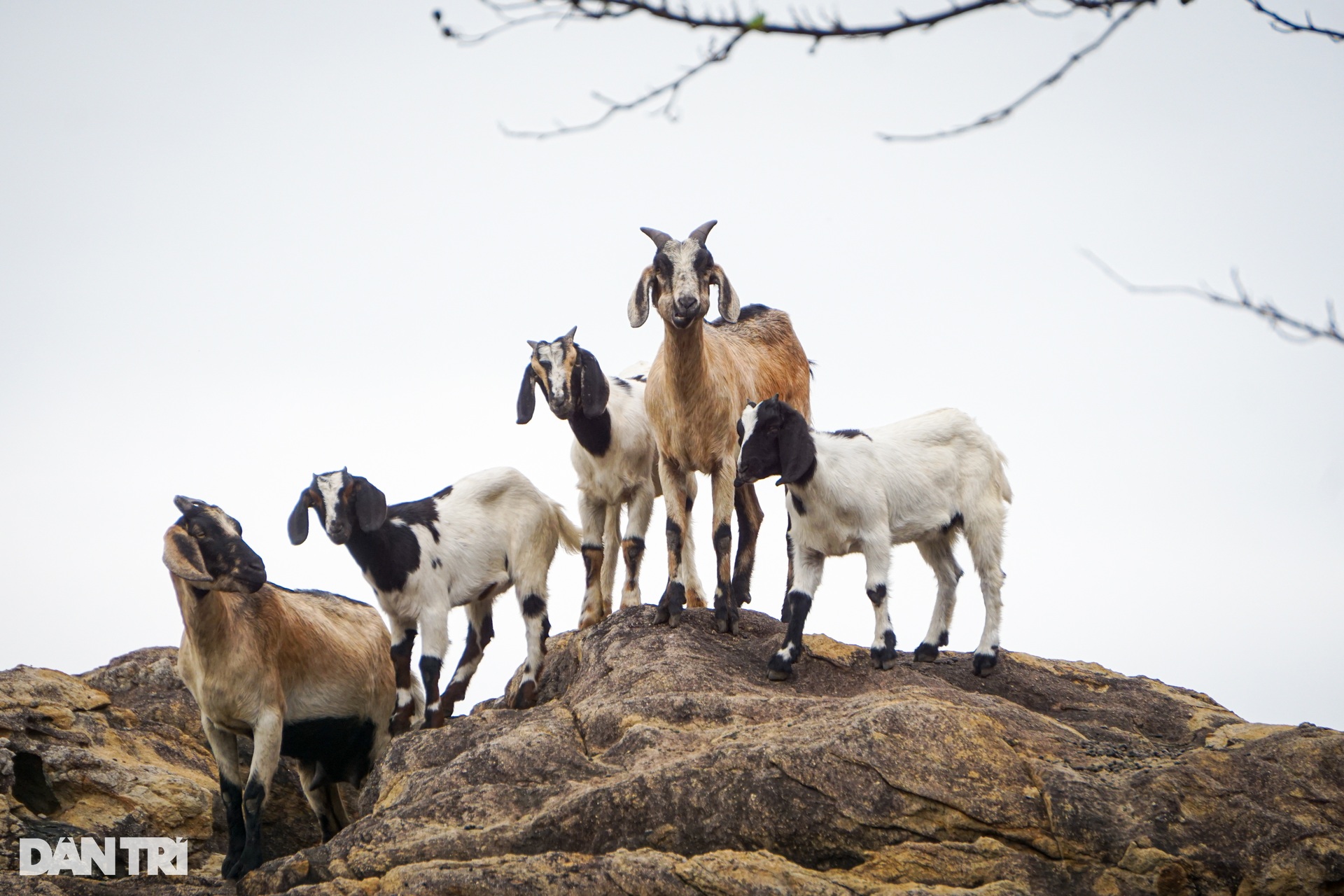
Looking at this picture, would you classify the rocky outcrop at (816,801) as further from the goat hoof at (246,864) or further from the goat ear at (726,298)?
the goat ear at (726,298)

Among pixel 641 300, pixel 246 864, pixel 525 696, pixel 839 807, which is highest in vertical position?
pixel 641 300

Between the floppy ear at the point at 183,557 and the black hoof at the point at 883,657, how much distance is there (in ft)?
14.1

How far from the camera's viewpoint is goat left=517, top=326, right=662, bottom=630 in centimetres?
980

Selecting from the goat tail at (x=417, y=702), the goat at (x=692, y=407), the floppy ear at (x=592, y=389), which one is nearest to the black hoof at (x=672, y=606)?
the goat at (x=692, y=407)

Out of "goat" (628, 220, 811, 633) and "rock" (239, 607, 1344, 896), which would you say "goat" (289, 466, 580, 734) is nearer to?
"goat" (628, 220, 811, 633)

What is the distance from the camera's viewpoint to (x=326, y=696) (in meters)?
9.01

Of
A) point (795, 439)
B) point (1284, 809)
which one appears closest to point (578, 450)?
point (795, 439)

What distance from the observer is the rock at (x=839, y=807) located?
5793mm

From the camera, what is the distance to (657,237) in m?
9.30

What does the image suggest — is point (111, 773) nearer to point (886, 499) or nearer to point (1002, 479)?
point (886, 499)

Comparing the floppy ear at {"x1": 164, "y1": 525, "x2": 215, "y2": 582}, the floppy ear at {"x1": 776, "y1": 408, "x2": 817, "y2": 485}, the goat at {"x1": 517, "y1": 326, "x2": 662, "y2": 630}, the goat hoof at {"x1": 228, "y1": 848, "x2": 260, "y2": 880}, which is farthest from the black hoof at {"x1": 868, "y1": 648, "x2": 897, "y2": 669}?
the floppy ear at {"x1": 164, "y1": 525, "x2": 215, "y2": 582}

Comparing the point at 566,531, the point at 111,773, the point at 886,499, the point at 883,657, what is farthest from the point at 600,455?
the point at 111,773

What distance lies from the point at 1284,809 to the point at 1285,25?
187 inches

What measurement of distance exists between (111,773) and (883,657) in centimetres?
527
